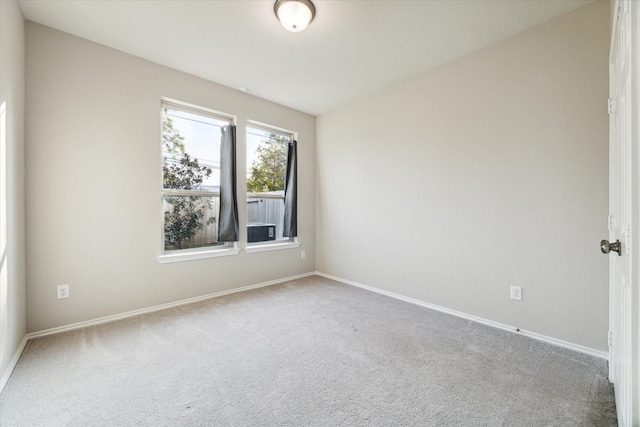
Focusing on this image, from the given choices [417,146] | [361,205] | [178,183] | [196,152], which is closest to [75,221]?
[178,183]

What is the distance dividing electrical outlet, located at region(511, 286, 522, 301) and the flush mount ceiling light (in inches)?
113

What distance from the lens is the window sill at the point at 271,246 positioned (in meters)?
3.74

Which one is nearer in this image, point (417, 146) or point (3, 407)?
point (3, 407)

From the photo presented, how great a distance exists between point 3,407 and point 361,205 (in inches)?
136

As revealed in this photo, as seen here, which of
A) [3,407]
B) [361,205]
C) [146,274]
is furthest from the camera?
[361,205]

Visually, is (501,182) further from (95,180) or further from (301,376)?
(95,180)

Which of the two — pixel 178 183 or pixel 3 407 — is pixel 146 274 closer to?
pixel 178 183

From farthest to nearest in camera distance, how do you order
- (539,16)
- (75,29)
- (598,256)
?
(75,29)
(539,16)
(598,256)

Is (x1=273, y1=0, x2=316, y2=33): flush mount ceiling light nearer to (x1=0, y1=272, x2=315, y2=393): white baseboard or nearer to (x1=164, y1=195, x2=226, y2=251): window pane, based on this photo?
(x1=164, y1=195, x2=226, y2=251): window pane

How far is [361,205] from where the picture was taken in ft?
12.4

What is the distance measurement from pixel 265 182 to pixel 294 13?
229cm

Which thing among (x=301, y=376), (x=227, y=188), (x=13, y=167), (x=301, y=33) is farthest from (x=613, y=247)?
(x=13, y=167)

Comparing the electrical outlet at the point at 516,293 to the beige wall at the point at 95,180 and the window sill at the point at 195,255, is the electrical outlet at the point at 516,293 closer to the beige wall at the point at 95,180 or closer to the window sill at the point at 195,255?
the window sill at the point at 195,255

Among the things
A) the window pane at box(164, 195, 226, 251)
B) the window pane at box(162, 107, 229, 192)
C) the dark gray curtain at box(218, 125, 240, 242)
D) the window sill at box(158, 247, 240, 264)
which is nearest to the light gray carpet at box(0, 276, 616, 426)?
the window sill at box(158, 247, 240, 264)
